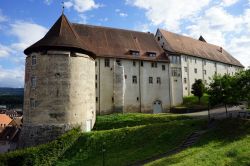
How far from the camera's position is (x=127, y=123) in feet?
113

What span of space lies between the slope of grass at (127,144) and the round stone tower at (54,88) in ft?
10.3

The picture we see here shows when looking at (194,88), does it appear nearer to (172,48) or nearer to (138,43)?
(172,48)

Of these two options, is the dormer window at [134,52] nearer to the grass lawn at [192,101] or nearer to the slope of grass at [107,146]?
the grass lawn at [192,101]

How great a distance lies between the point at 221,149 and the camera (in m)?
20.6

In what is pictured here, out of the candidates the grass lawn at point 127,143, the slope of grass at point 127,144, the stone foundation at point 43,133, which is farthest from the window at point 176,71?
the stone foundation at point 43,133

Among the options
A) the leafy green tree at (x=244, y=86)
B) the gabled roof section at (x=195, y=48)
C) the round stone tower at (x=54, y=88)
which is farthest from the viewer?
the gabled roof section at (x=195, y=48)

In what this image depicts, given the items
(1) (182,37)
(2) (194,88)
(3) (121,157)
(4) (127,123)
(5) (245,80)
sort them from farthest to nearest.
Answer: (1) (182,37) < (2) (194,88) < (4) (127,123) < (5) (245,80) < (3) (121,157)

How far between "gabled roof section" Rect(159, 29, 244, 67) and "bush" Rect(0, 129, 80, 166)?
1031 inches

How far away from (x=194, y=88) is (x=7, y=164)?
29691 millimetres

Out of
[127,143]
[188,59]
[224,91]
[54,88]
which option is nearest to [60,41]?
[54,88]

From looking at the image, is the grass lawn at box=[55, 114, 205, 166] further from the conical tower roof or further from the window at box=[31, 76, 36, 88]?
the conical tower roof

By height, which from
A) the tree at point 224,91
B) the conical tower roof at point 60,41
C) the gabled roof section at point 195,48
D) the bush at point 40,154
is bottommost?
the bush at point 40,154

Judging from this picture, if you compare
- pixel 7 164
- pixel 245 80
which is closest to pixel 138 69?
pixel 245 80

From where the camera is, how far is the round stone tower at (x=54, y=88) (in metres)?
30.6
